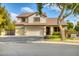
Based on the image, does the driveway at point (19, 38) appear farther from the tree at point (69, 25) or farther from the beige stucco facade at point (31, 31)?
the tree at point (69, 25)

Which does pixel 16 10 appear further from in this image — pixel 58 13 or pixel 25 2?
pixel 58 13

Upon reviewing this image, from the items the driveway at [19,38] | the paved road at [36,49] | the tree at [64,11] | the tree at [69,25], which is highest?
the tree at [64,11]

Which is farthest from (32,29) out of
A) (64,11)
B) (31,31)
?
(64,11)

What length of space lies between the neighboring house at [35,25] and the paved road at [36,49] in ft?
0.99

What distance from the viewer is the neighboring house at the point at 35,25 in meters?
6.71

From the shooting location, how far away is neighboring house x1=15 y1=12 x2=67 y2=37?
6.71 m

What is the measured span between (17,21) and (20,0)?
60 cm

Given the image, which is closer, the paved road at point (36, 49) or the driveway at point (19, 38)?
the paved road at point (36, 49)

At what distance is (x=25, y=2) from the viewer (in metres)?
6.39

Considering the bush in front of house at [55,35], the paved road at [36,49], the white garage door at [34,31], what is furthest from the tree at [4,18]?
the bush in front of house at [55,35]

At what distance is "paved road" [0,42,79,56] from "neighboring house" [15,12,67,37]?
301mm

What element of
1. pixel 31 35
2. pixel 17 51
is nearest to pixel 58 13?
pixel 31 35

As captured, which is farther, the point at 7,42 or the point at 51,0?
the point at 7,42

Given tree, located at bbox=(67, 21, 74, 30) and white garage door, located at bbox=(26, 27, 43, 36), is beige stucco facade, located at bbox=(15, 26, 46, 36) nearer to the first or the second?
white garage door, located at bbox=(26, 27, 43, 36)
